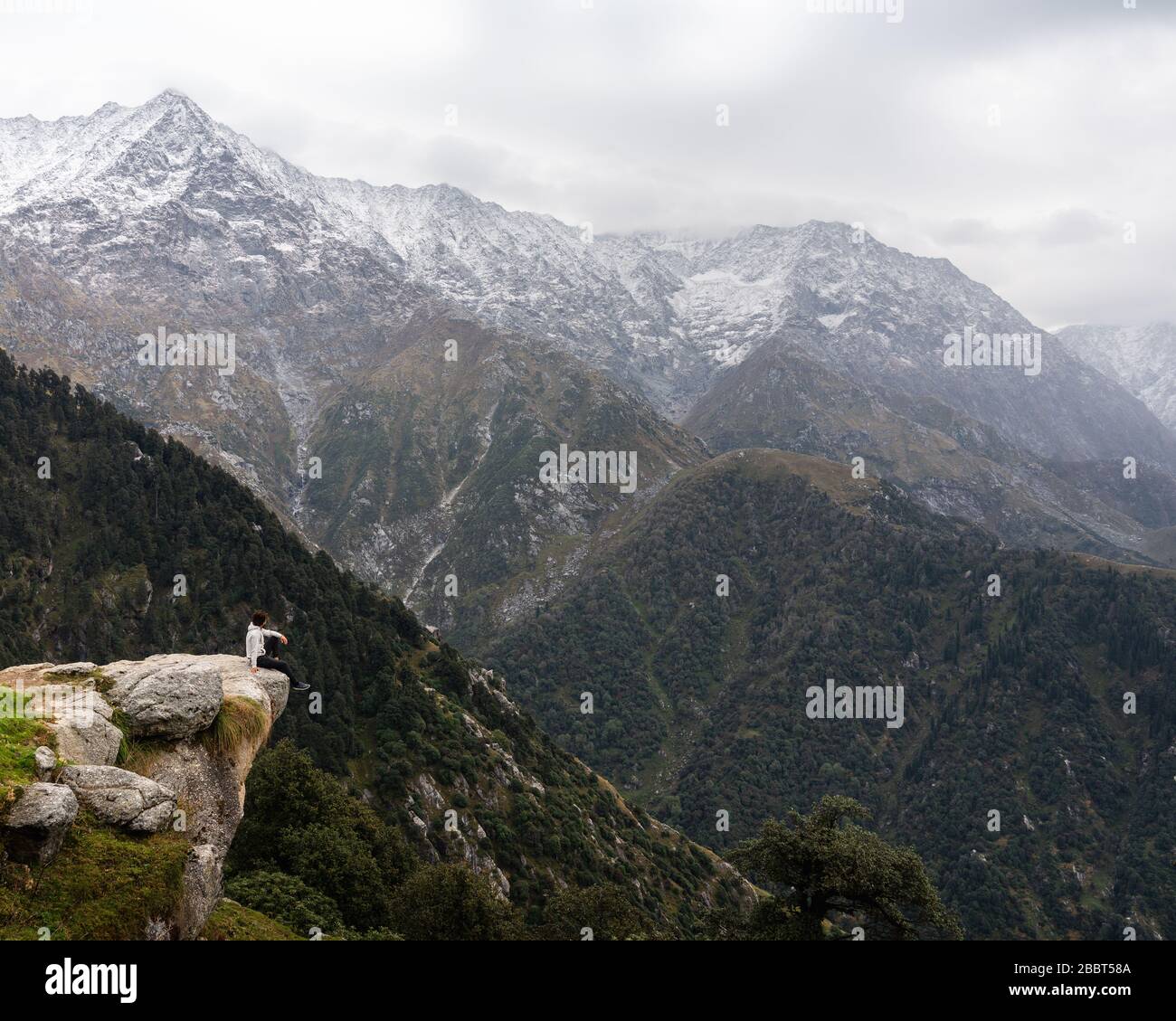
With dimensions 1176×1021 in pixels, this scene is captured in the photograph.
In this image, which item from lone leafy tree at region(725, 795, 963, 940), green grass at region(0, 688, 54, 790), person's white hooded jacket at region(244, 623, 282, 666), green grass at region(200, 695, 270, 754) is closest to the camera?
green grass at region(0, 688, 54, 790)

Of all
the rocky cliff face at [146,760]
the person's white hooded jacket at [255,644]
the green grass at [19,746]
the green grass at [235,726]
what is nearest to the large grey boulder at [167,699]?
the rocky cliff face at [146,760]

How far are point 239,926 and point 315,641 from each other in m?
92.5

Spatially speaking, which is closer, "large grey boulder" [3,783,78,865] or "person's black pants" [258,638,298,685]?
"large grey boulder" [3,783,78,865]

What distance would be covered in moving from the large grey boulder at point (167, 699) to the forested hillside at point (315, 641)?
44645mm

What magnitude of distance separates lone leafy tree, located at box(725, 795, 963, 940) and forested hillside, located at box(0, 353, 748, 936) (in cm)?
3292

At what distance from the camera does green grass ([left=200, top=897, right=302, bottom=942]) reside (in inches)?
1011

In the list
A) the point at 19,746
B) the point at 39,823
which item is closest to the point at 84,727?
the point at 19,746

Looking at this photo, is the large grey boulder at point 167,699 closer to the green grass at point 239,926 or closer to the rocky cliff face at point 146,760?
the rocky cliff face at point 146,760

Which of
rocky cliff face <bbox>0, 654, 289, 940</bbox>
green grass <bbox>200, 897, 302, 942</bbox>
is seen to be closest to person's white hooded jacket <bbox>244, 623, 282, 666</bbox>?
rocky cliff face <bbox>0, 654, 289, 940</bbox>

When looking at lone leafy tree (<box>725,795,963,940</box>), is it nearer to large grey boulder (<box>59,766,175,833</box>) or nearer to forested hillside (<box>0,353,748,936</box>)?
forested hillside (<box>0,353,748,936</box>)

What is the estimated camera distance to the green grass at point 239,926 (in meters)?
25.7

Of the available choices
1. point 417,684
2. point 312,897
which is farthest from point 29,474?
point 312,897
